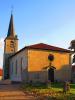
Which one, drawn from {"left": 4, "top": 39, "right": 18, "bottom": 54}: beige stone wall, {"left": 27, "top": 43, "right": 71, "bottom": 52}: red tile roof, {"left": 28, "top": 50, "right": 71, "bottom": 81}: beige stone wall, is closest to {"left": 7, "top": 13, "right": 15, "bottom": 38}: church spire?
{"left": 4, "top": 39, "right": 18, "bottom": 54}: beige stone wall

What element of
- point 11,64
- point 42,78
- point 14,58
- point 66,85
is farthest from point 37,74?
A: point 66,85

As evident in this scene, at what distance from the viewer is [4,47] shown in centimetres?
7306

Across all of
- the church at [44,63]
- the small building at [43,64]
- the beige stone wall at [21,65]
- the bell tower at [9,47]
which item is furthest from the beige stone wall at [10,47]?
the small building at [43,64]

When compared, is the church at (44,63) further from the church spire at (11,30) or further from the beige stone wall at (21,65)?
the church spire at (11,30)

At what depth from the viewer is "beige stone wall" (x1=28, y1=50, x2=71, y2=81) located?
4788 centimetres

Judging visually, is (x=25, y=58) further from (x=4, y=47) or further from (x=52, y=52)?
(x=4, y=47)

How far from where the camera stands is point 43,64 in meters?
48.7

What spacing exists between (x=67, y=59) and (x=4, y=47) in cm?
2632

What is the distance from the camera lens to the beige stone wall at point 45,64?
1885 inches

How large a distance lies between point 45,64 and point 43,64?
0.40 m

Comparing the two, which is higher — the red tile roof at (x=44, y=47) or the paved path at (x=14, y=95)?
the red tile roof at (x=44, y=47)

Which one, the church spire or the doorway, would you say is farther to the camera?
the church spire

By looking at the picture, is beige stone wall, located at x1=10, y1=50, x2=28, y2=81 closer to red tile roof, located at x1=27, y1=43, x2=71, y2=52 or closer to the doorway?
red tile roof, located at x1=27, y1=43, x2=71, y2=52

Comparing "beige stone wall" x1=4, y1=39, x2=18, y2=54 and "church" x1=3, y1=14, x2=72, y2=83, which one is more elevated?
"beige stone wall" x1=4, y1=39, x2=18, y2=54
